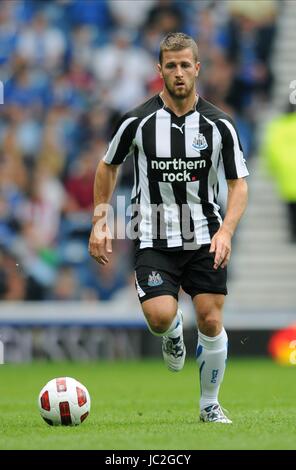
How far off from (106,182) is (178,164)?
442 millimetres

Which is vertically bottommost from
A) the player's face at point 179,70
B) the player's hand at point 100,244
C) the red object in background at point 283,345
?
the red object in background at point 283,345

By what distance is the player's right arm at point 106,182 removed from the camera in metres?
6.79

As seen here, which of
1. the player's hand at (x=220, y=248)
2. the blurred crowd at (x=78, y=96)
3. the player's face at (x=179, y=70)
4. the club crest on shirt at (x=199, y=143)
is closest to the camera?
the player's hand at (x=220, y=248)

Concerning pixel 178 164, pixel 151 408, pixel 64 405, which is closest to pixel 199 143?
pixel 178 164

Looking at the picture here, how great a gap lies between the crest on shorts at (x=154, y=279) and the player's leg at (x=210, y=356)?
8.7 inches

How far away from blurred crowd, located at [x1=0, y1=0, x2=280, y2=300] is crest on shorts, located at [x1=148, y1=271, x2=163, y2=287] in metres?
7.05

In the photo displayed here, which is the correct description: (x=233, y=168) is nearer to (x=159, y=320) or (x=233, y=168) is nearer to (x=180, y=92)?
(x=180, y=92)

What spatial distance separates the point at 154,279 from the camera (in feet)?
22.5

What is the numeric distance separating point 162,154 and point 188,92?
0.38m

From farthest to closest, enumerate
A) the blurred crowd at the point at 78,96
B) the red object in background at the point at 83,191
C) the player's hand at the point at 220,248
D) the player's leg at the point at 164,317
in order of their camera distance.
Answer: the red object in background at the point at 83,191
the blurred crowd at the point at 78,96
the player's leg at the point at 164,317
the player's hand at the point at 220,248

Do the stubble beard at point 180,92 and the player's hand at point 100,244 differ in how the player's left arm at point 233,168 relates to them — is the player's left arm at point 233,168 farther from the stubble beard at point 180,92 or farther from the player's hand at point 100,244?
the player's hand at point 100,244

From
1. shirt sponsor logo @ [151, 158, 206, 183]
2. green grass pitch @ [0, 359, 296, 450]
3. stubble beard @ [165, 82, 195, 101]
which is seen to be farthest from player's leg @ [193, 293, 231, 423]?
stubble beard @ [165, 82, 195, 101]

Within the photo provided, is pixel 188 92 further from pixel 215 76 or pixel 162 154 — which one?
pixel 215 76

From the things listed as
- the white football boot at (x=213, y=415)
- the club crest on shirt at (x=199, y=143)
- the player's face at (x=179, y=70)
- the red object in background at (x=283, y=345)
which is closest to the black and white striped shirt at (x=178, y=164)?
the club crest on shirt at (x=199, y=143)
